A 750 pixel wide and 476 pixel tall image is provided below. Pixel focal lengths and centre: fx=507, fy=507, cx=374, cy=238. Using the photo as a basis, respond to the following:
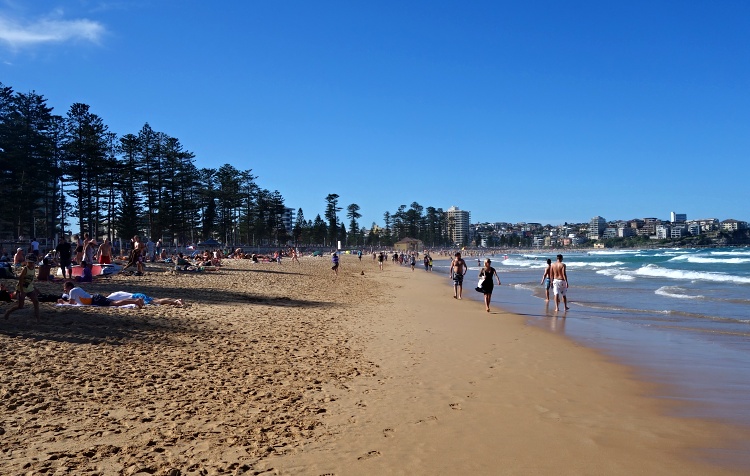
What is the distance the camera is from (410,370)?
6.72 meters

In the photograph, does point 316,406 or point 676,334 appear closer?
point 316,406

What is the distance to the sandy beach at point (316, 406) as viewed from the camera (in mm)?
3752

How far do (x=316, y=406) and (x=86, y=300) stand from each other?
7.38m

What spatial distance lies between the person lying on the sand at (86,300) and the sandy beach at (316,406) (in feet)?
2.36

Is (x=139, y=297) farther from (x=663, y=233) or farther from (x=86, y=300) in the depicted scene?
(x=663, y=233)

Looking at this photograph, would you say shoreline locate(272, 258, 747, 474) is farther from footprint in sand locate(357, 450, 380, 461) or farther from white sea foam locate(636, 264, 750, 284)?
white sea foam locate(636, 264, 750, 284)

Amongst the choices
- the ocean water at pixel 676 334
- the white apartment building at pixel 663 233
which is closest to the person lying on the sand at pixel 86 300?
the ocean water at pixel 676 334

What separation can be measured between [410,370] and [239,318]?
16.1 feet

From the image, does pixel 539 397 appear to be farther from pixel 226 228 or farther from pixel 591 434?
pixel 226 228

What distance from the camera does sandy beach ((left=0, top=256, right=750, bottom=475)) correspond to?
3.75 m

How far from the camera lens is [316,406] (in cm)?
496

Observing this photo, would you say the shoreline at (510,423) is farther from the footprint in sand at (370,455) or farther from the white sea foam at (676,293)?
the white sea foam at (676,293)

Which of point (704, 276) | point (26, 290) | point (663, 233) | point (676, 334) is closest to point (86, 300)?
point (26, 290)

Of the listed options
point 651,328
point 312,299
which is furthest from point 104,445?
point 312,299
